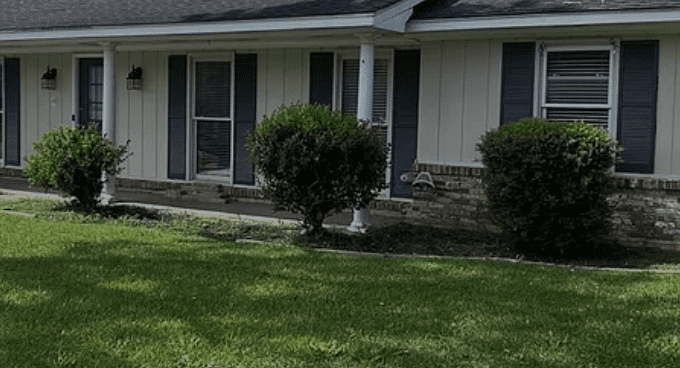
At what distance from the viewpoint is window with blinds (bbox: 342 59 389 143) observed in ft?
37.7

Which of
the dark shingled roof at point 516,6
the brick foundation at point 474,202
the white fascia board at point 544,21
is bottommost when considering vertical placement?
the brick foundation at point 474,202

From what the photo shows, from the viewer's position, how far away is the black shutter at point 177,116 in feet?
42.8

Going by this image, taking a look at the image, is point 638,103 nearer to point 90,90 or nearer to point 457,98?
point 457,98

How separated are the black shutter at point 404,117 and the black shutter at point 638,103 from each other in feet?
8.85

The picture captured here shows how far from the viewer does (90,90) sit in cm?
1431

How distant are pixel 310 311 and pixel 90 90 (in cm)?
964

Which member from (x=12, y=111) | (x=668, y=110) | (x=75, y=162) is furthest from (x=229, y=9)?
(x=12, y=111)

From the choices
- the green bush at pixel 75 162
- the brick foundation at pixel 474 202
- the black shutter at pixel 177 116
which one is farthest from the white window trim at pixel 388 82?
the green bush at pixel 75 162

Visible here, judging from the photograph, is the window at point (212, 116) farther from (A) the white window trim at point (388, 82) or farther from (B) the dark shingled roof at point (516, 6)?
(B) the dark shingled roof at point (516, 6)

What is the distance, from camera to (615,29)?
360 inches

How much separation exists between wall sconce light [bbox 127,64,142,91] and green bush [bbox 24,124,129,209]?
2339 mm

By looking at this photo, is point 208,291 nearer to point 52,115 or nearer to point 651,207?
point 651,207

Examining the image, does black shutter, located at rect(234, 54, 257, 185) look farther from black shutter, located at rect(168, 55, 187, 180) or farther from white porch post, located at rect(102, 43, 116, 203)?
white porch post, located at rect(102, 43, 116, 203)

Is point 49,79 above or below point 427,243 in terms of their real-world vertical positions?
Result: above
